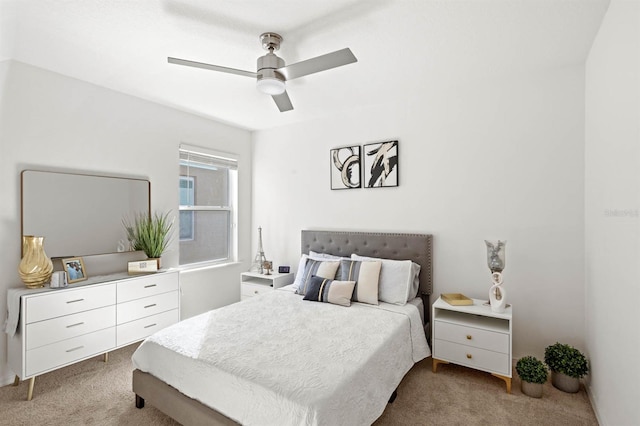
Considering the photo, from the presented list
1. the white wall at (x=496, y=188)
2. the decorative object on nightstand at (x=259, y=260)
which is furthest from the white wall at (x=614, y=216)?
the decorative object on nightstand at (x=259, y=260)

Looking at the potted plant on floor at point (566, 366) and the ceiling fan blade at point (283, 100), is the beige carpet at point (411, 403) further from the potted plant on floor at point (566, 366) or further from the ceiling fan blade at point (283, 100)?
the ceiling fan blade at point (283, 100)

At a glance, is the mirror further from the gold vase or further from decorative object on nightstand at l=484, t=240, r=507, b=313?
decorative object on nightstand at l=484, t=240, r=507, b=313

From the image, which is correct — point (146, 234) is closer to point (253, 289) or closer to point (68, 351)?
point (68, 351)

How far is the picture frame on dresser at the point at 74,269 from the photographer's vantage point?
2641 mm

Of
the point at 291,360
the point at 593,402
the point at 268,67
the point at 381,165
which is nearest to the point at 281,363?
the point at 291,360

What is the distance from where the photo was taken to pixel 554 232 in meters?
2.63

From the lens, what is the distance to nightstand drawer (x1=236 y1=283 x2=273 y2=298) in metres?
3.85

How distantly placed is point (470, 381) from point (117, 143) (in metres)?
3.94

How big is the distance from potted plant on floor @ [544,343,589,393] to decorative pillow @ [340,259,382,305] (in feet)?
4.59

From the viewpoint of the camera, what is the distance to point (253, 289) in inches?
155

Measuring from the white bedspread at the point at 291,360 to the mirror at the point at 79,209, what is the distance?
4.60 feet

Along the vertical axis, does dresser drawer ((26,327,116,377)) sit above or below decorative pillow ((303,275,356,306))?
below

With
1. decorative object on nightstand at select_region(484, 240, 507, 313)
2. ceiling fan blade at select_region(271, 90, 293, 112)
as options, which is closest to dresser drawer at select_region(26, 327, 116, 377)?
ceiling fan blade at select_region(271, 90, 293, 112)

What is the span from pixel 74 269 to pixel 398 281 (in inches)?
114
